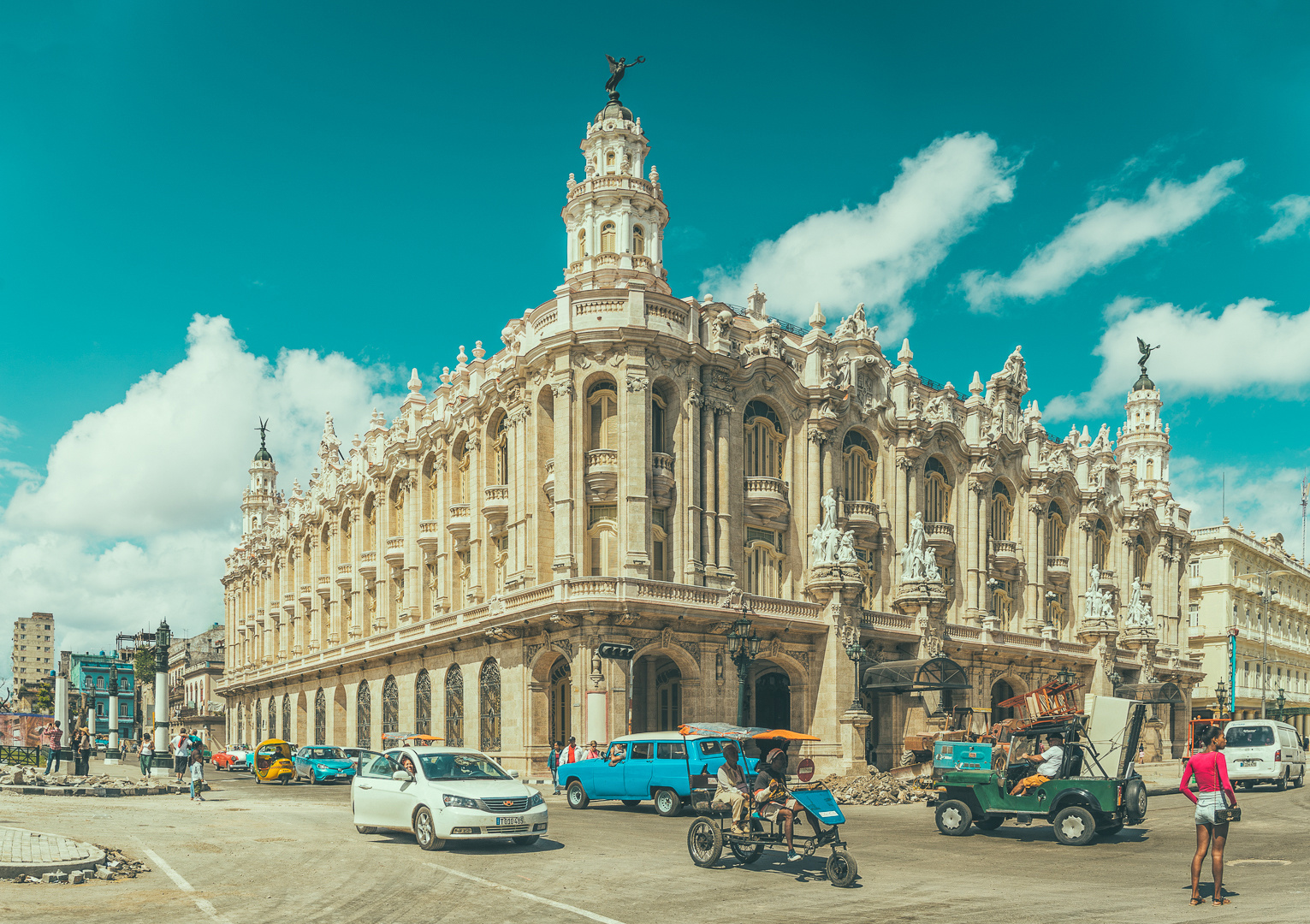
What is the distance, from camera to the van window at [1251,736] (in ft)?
110

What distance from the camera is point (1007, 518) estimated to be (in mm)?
55562

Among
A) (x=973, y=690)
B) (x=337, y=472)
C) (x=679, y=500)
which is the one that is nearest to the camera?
(x=679, y=500)

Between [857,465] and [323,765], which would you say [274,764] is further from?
[857,465]

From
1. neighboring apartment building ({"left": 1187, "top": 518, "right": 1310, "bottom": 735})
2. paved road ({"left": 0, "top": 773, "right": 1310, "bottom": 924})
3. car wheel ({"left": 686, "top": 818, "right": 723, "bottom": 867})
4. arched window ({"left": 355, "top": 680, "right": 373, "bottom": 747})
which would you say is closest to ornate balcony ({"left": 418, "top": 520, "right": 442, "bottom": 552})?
arched window ({"left": 355, "top": 680, "right": 373, "bottom": 747})

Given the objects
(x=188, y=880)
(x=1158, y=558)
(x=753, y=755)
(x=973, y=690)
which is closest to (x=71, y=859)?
(x=188, y=880)

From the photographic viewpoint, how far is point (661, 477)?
39.2 m

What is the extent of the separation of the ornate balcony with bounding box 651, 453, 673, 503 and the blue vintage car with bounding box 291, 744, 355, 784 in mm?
13778

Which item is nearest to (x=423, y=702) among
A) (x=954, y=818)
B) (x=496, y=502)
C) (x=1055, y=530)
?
(x=496, y=502)

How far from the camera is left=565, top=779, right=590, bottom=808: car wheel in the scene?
25531 mm

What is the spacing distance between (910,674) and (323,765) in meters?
20.8

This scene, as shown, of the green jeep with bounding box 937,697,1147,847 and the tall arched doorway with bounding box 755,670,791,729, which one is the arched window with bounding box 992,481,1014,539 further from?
the green jeep with bounding box 937,697,1147,847

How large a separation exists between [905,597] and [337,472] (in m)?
34.3

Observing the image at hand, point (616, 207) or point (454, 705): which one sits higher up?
point (616, 207)

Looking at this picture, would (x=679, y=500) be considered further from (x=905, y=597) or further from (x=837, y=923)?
(x=837, y=923)
